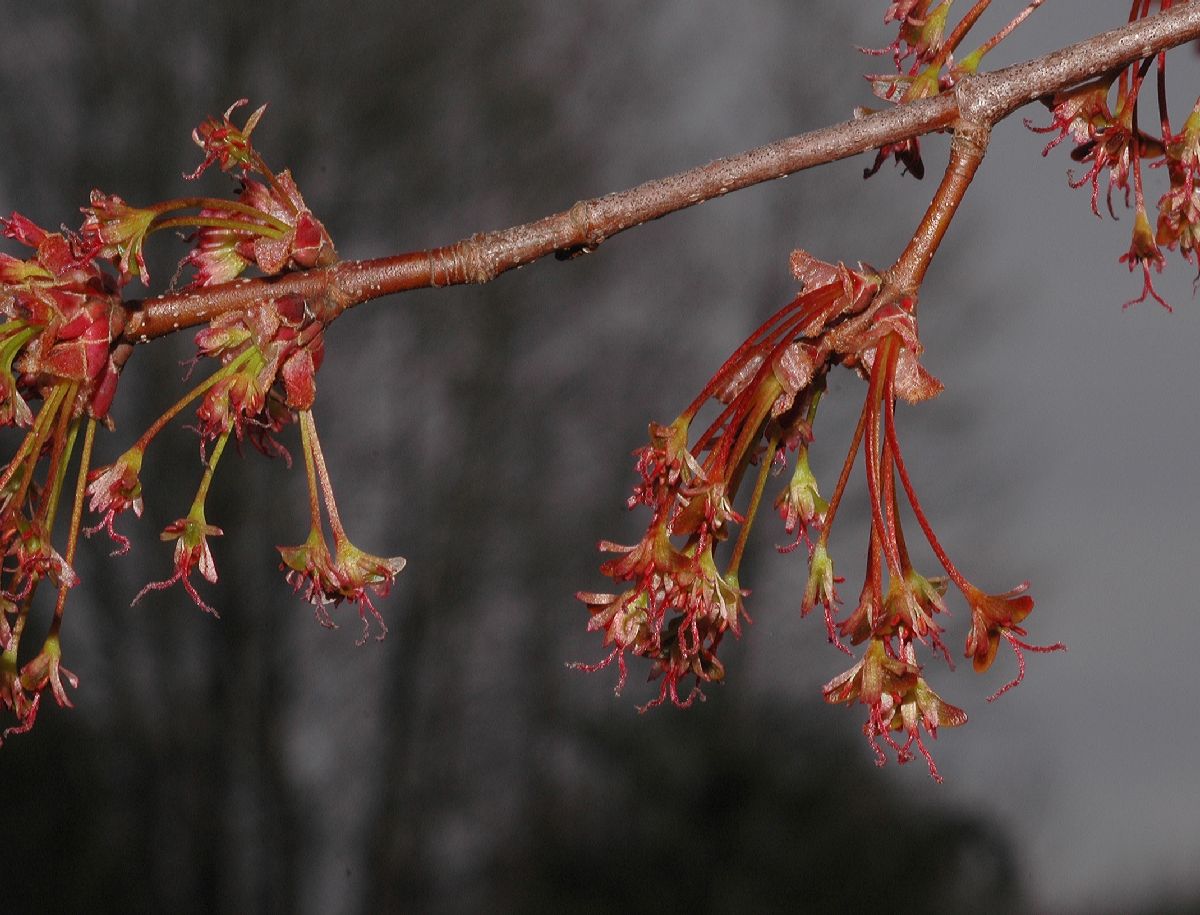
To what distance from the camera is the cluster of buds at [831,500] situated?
0.43 metres

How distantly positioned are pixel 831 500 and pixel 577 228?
0.45 ft

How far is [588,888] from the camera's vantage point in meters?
2.39

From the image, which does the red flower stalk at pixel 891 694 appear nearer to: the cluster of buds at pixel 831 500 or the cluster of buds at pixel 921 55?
the cluster of buds at pixel 831 500

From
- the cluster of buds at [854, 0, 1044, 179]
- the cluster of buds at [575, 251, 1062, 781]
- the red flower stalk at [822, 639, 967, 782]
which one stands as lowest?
the red flower stalk at [822, 639, 967, 782]

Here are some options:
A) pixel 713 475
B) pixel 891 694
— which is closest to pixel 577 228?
pixel 713 475

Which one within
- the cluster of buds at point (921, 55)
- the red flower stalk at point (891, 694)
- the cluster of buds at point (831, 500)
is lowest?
the red flower stalk at point (891, 694)

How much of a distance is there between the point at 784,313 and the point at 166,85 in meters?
2.15

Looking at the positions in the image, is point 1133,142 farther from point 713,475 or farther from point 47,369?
point 47,369

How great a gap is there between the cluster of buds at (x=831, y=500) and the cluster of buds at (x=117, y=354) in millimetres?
108

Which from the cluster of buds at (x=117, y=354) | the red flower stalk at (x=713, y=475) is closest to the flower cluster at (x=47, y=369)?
the cluster of buds at (x=117, y=354)

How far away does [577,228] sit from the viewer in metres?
0.47

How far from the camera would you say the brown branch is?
459 mm

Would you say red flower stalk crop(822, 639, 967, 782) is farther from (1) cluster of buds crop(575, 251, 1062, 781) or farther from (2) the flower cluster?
(2) the flower cluster

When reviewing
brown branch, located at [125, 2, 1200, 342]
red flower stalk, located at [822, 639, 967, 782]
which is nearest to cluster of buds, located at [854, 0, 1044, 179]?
brown branch, located at [125, 2, 1200, 342]
